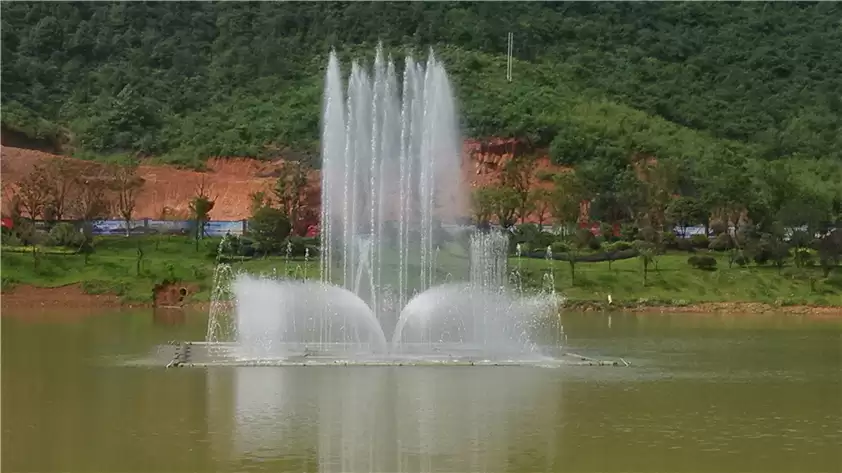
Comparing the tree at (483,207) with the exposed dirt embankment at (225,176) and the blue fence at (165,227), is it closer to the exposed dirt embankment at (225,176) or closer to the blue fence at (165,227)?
the exposed dirt embankment at (225,176)

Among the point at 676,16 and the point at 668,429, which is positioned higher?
the point at 676,16

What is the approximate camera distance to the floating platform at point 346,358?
2639 cm

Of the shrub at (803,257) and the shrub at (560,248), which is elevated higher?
the shrub at (560,248)

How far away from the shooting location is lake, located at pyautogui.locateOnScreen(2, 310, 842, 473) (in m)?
17.4

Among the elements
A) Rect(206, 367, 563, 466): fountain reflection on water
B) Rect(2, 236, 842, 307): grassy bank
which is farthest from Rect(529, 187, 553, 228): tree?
Rect(206, 367, 563, 466): fountain reflection on water

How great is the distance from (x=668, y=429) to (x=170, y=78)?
255ft

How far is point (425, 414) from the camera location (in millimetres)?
20672

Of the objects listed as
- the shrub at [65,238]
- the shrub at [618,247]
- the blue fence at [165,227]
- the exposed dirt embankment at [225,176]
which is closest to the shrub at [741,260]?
the shrub at [618,247]

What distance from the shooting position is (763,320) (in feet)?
135

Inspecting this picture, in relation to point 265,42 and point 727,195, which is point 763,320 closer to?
point 727,195

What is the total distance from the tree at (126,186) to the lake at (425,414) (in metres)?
30.2

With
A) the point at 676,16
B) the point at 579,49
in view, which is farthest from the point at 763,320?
the point at 676,16

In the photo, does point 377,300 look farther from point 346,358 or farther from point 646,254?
point 646,254

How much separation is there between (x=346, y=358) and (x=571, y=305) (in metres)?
18.3
